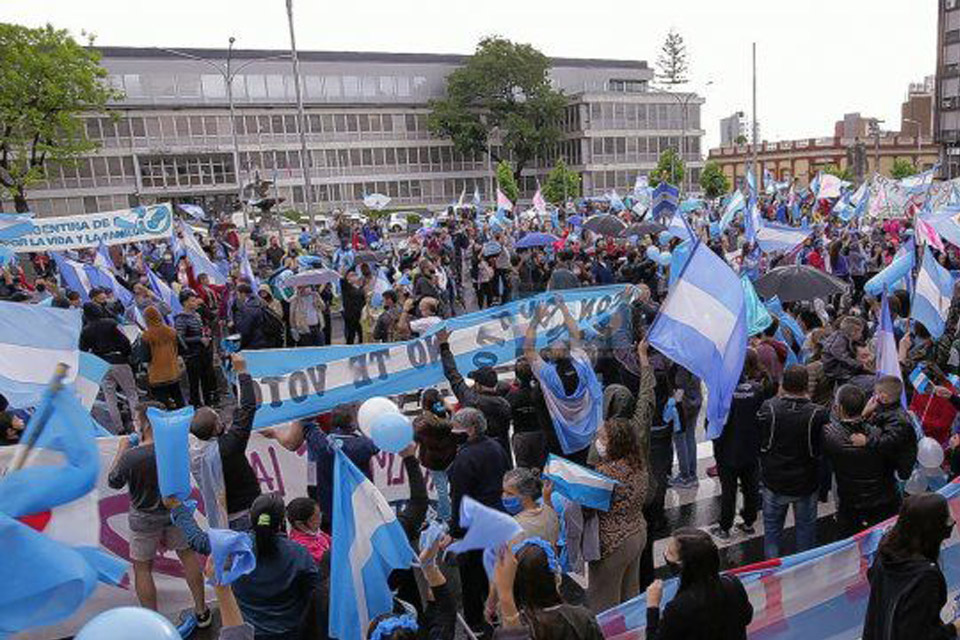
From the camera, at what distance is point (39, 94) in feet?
115

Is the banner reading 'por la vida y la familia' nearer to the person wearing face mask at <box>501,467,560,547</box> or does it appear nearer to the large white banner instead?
the large white banner

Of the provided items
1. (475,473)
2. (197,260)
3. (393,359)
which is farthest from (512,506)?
(197,260)

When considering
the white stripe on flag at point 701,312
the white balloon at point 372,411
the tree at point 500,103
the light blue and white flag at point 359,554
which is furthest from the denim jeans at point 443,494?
the tree at point 500,103

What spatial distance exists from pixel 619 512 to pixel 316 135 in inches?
2583

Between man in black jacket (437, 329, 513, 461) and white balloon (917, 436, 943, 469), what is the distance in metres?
2.72

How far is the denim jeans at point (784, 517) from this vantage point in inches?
203

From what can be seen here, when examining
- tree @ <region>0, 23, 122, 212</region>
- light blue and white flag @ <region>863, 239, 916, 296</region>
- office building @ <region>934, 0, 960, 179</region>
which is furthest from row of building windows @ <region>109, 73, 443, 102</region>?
light blue and white flag @ <region>863, 239, 916, 296</region>

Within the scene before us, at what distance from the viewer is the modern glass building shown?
60875 millimetres

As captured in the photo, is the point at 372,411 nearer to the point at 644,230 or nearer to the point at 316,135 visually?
the point at 644,230

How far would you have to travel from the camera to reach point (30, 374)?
5.63 m

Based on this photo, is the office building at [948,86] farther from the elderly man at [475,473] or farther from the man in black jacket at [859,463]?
the elderly man at [475,473]

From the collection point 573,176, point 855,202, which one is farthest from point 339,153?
point 855,202

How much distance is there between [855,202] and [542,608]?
21.9 metres

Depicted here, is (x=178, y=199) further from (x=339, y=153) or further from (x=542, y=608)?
(x=542, y=608)
